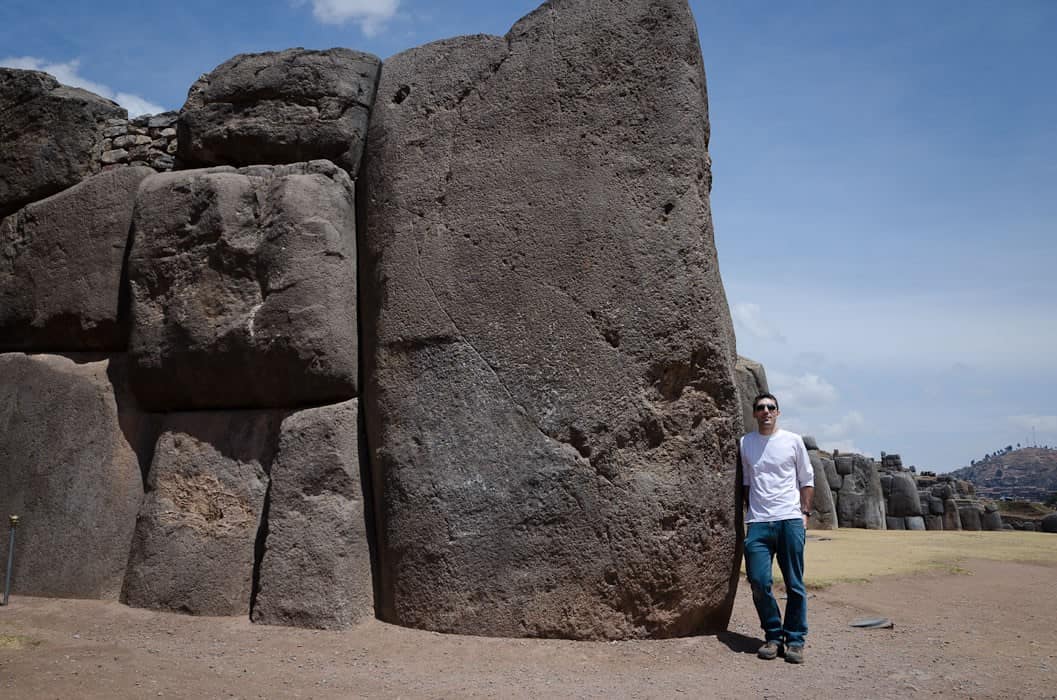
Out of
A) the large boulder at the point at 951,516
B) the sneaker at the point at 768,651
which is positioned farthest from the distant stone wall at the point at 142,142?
the large boulder at the point at 951,516

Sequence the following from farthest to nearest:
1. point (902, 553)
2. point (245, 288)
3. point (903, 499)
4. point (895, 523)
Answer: point (903, 499), point (895, 523), point (902, 553), point (245, 288)

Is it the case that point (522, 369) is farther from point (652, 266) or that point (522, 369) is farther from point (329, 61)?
point (329, 61)

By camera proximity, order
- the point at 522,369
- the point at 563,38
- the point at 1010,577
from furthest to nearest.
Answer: the point at 1010,577
the point at 563,38
the point at 522,369

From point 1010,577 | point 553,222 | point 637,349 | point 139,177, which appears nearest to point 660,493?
point 637,349

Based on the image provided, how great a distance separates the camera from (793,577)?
4.04 metres

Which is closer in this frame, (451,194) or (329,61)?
(451,194)

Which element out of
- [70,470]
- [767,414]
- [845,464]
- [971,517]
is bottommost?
[971,517]

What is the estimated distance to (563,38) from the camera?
464 cm

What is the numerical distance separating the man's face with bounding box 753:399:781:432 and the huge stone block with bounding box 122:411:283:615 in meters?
2.61

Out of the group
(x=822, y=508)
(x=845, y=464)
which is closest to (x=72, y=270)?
(x=822, y=508)

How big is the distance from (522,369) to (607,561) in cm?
104

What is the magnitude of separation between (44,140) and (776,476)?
4.98 metres

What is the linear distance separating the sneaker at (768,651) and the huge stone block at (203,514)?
8.58 ft

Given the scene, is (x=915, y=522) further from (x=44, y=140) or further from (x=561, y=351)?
(x=44, y=140)
